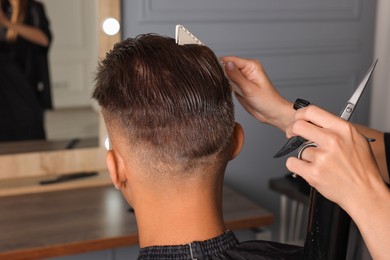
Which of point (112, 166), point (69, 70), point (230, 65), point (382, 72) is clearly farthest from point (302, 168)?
point (382, 72)

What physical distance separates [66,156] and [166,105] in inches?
48.2

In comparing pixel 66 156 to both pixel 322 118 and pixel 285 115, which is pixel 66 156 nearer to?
pixel 285 115

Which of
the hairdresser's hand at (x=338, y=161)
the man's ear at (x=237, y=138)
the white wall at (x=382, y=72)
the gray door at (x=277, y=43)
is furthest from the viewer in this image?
the white wall at (x=382, y=72)

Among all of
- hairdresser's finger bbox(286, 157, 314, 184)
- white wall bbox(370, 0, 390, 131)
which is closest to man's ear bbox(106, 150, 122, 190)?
hairdresser's finger bbox(286, 157, 314, 184)

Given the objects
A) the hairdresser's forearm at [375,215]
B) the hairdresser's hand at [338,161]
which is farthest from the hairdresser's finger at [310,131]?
the hairdresser's forearm at [375,215]

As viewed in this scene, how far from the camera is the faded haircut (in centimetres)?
101

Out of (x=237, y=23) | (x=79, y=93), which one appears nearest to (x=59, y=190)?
(x=79, y=93)

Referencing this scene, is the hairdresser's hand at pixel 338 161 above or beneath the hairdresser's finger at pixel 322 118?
beneath

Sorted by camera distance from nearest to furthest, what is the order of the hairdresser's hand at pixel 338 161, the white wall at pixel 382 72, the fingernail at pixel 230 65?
the hairdresser's hand at pixel 338 161, the fingernail at pixel 230 65, the white wall at pixel 382 72

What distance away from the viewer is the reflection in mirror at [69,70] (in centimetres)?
199

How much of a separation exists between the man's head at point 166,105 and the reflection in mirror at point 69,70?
97cm

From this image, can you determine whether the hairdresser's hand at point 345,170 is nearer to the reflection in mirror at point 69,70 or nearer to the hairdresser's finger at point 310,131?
the hairdresser's finger at point 310,131

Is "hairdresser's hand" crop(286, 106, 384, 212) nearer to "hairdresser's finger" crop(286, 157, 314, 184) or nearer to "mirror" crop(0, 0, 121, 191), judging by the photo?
"hairdresser's finger" crop(286, 157, 314, 184)

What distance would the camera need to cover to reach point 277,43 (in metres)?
2.43
